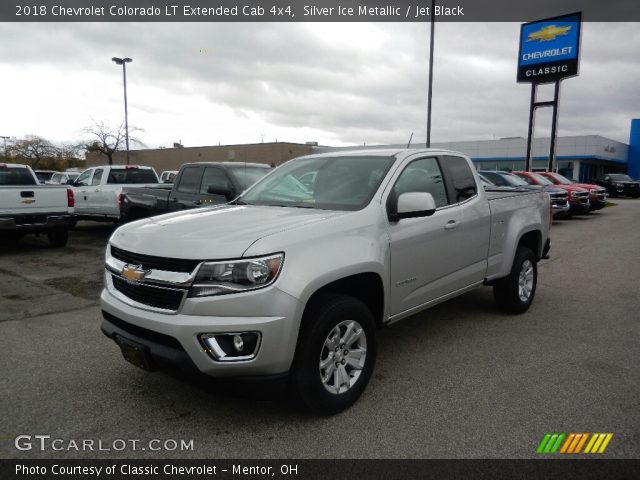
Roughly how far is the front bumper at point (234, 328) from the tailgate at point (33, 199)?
8130 millimetres

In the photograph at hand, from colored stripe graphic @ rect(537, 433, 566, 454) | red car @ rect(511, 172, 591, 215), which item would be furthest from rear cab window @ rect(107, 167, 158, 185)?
red car @ rect(511, 172, 591, 215)

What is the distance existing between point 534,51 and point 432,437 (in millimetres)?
28766

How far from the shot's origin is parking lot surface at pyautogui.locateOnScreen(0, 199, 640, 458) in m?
2.98

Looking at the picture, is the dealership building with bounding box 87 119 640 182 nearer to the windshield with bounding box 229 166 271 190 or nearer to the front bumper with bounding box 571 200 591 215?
the front bumper with bounding box 571 200 591 215

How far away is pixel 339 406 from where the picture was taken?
3275mm

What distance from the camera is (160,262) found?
3020 millimetres

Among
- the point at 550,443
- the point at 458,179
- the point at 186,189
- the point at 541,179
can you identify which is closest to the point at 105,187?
the point at 186,189

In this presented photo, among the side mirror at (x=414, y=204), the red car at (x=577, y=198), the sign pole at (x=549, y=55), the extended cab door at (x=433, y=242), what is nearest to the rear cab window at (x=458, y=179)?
the extended cab door at (x=433, y=242)

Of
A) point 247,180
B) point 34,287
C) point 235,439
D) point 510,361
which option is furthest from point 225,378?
point 247,180

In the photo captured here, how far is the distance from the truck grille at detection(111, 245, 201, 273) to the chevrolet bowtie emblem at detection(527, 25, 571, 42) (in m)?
28.8

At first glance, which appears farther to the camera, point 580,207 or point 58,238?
point 580,207

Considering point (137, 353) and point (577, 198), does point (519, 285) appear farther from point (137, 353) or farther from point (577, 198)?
point (577, 198)

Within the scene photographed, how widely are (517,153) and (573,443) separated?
49.0 meters
